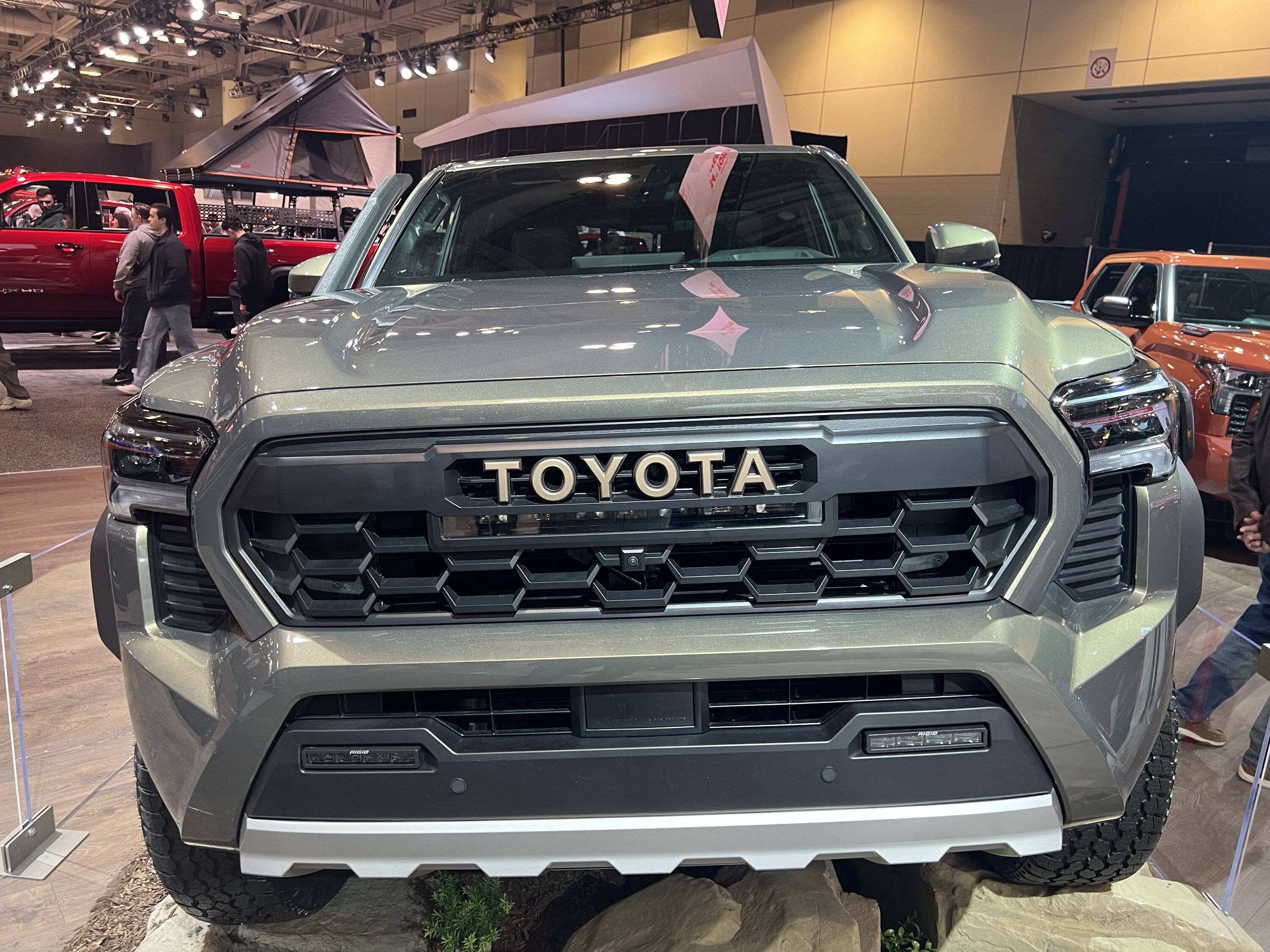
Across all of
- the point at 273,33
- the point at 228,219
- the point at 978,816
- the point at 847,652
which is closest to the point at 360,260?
the point at 847,652

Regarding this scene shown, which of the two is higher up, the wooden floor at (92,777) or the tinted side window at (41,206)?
the tinted side window at (41,206)

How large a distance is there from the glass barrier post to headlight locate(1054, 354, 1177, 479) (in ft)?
7.35

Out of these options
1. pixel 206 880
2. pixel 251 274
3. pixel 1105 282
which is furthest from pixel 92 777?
pixel 251 274

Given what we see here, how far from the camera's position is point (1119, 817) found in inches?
61.8

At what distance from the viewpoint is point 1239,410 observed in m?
5.02

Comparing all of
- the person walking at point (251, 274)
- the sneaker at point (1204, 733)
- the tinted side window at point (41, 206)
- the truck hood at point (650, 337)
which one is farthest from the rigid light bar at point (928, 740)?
the tinted side window at point (41, 206)

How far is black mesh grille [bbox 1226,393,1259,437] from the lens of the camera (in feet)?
16.4

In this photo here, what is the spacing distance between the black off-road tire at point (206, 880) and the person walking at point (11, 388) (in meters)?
7.27

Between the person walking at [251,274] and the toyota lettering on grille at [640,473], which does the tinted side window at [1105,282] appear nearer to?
the toyota lettering on grille at [640,473]

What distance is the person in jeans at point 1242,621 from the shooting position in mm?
2871

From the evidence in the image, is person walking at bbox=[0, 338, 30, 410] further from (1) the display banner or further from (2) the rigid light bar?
(2) the rigid light bar

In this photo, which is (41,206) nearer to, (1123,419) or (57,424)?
(57,424)

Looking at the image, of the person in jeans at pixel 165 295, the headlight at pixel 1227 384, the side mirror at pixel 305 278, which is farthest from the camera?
the person in jeans at pixel 165 295

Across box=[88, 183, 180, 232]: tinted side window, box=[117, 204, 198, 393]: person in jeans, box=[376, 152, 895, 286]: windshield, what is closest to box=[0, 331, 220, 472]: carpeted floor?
box=[117, 204, 198, 393]: person in jeans
